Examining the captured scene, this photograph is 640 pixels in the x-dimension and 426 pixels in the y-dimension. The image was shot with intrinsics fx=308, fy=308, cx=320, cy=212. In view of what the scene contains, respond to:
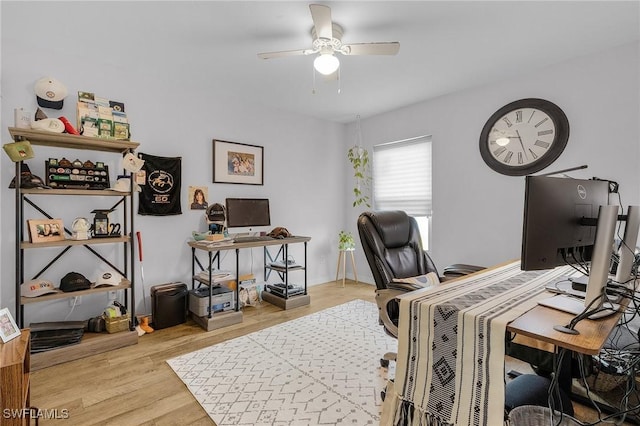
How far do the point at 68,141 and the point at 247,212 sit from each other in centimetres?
179

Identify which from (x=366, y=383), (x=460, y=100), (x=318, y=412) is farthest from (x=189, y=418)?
(x=460, y=100)

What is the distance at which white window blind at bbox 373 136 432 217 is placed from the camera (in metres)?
3.96

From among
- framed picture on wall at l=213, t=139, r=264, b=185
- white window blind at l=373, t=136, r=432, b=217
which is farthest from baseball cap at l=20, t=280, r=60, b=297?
white window blind at l=373, t=136, r=432, b=217

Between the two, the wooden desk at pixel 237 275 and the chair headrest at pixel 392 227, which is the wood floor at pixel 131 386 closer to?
the wooden desk at pixel 237 275

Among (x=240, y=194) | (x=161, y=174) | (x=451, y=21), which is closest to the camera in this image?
(x=451, y=21)

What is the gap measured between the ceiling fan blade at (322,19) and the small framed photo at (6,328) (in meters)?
2.15

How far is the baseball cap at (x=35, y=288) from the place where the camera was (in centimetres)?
229

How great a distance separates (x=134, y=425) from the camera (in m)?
1.62

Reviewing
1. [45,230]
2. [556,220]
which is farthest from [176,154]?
[556,220]

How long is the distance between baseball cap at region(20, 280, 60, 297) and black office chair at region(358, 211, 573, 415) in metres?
2.41

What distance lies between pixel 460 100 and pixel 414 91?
1.76 ft

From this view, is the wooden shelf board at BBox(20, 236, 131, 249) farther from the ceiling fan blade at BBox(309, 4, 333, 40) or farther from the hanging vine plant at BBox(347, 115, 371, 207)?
the hanging vine plant at BBox(347, 115, 371, 207)

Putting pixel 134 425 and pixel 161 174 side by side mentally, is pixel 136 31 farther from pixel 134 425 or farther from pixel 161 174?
pixel 134 425

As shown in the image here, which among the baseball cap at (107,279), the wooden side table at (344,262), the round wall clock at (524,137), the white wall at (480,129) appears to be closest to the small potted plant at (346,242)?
the wooden side table at (344,262)
